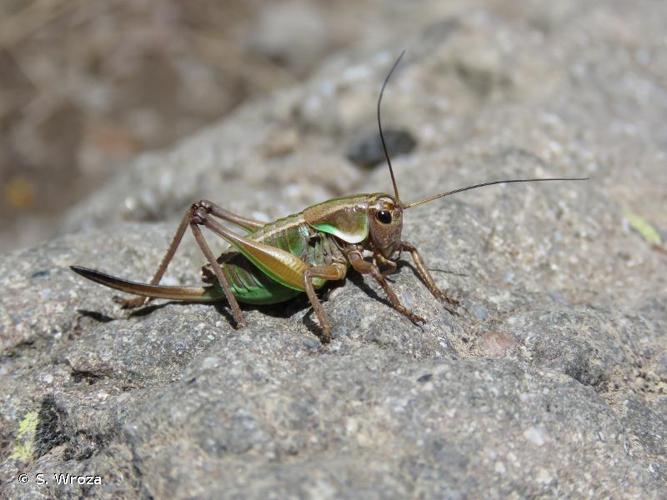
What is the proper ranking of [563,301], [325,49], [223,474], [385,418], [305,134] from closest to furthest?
[223,474], [385,418], [563,301], [305,134], [325,49]

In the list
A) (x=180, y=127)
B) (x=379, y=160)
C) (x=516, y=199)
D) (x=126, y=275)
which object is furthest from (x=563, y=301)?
(x=180, y=127)

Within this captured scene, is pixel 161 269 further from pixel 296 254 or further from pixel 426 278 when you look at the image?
pixel 426 278

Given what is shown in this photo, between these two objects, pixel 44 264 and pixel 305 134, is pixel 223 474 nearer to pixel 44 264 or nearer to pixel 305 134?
pixel 44 264

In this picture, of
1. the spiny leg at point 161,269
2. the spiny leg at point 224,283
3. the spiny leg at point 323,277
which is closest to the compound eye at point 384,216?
the spiny leg at point 323,277

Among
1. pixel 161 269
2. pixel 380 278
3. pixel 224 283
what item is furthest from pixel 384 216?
pixel 161 269

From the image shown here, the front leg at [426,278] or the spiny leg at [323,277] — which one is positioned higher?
the spiny leg at [323,277]

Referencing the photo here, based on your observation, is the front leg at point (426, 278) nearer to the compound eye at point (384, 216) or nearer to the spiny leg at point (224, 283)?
the compound eye at point (384, 216)

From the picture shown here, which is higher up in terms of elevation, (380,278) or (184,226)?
(184,226)
